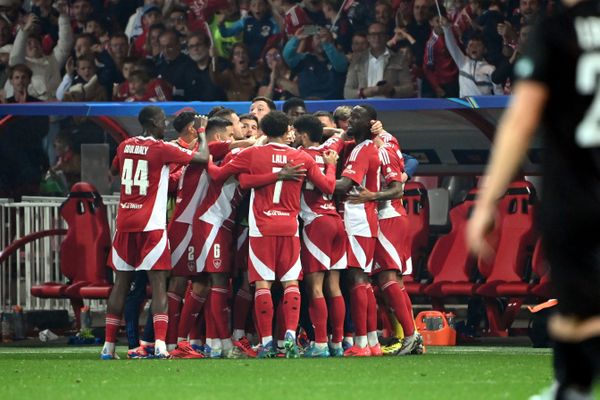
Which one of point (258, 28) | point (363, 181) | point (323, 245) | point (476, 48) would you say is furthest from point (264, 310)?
point (258, 28)

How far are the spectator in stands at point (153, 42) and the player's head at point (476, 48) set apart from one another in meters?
5.10

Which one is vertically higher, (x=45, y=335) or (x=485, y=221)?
(x=485, y=221)

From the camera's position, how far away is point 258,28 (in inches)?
789

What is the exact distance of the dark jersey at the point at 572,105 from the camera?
4.86 m

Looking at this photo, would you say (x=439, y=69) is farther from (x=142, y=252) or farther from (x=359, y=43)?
(x=142, y=252)

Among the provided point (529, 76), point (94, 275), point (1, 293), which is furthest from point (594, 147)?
point (1, 293)

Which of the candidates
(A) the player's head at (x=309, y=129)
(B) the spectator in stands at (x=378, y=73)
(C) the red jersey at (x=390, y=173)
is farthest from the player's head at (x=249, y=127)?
(B) the spectator in stands at (x=378, y=73)

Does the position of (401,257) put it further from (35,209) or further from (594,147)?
(594,147)

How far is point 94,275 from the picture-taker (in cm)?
1617

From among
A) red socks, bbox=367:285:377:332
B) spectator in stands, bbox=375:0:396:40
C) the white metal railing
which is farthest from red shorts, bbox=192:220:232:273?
spectator in stands, bbox=375:0:396:40

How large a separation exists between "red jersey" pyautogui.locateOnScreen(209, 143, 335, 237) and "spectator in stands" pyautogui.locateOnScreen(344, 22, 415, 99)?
557 cm

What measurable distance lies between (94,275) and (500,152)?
39.0 ft

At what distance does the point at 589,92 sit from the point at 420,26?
529 inches

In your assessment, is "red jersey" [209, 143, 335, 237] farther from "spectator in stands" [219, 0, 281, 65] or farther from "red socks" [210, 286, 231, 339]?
"spectator in stands" [219, 0, 281, 65]
